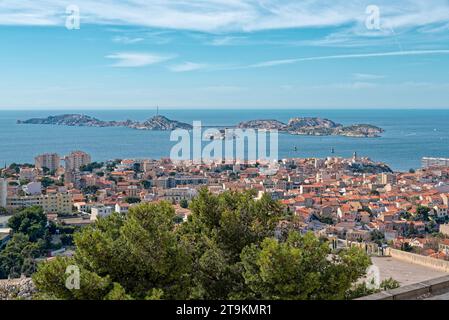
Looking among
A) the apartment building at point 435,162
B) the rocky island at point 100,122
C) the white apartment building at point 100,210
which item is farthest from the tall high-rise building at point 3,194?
the rocky island at point 100,122

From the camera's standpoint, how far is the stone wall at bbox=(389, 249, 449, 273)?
5.48 metres

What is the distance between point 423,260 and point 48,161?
67.3 ft

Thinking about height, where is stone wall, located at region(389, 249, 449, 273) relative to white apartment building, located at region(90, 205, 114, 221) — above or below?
above

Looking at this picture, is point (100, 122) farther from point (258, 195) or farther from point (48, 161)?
point (258, 195)

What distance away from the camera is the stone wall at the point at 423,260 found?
548cm

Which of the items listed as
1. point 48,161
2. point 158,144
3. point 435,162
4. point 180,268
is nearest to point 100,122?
point 158,144

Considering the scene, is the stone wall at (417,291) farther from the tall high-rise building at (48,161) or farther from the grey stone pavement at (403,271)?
the tall high-rise building at (48,161)

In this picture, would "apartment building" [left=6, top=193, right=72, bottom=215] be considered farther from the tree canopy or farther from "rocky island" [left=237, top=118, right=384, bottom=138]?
"rocky island" [left=237, top=118, right=384, bottom=138]

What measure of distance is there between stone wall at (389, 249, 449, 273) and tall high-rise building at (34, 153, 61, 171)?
64.6 feet

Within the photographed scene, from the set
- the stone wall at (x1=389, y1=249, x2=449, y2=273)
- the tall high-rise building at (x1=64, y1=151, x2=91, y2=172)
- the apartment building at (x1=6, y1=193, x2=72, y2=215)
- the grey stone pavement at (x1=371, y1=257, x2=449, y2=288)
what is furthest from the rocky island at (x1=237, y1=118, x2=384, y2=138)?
the grey stone pavement at (x1=371, y1=257, x2=449, y2=288)

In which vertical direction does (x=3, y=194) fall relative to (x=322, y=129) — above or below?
below

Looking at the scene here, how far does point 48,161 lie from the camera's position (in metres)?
24.0

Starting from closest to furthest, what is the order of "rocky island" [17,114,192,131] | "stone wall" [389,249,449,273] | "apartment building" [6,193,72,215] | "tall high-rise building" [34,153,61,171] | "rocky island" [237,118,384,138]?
"stone wall" [389,249,449,273] → "apartment building" [6,193,72,215] → "tall high-rise building" [34,153,61,171] → "rocky island" [237,118,384,138] → "rocky island" [17,114,192,131]

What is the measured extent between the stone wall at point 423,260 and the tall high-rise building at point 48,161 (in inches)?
775
